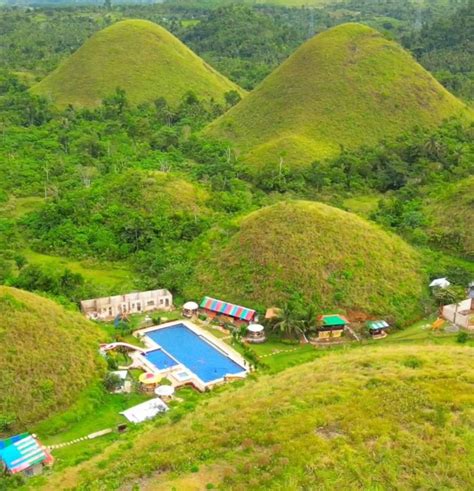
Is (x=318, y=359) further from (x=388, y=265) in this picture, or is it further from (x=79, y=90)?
(x=79, y=90)

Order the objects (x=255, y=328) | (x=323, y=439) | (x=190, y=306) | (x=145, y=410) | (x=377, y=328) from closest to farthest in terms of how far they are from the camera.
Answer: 1. (x=323, y=439)
2. (x=145, y=410)
3. (x=255, y=328)
4. (x=377, y=328)
5. (x=190, y=306)

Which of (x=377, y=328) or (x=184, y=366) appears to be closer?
(x=184, y=366)

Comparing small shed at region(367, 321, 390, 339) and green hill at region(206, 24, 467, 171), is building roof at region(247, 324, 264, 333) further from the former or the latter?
green hill at region(206, 24, 467, 171)

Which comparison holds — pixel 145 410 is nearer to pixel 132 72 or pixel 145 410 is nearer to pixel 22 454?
pixel 22 454

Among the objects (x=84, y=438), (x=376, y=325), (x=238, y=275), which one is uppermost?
(x=238, y=275)

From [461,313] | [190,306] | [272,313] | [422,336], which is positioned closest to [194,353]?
[190,306]

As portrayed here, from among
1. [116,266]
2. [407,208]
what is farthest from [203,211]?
[407,208]

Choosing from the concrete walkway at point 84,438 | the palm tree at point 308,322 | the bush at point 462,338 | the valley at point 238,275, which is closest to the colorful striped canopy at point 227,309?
the valley at point 238,275

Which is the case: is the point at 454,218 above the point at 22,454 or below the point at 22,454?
above
